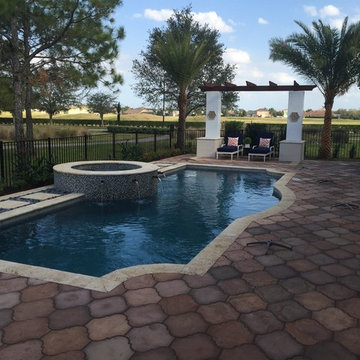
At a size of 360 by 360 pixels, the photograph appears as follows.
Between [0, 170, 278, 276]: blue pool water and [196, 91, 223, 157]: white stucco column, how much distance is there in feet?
24.1

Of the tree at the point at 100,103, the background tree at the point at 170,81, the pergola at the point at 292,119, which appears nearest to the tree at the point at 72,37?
the pergola at the point at 292,119

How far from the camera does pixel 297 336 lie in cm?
341

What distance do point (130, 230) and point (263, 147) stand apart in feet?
37.5

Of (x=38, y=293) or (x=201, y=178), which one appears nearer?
(x=38, y=293)

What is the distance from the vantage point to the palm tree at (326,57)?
17891mm

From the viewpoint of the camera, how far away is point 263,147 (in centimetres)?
1753

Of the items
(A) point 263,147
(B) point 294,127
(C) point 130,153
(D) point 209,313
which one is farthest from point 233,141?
(D) point 209,313

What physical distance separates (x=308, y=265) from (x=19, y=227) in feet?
17.2

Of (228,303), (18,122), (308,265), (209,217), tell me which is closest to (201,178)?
(209,217)

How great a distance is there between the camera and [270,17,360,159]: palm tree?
58.7 ft

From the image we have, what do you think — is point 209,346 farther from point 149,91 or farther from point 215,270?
point 149,91

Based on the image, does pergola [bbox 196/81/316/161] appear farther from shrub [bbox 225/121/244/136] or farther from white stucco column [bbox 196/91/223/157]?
shrub [bbox 225/121/244/136]

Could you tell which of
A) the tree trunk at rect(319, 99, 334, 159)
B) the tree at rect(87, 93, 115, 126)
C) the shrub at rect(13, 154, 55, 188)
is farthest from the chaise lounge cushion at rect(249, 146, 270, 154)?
the tree at rect(87, 93, 115, 126)

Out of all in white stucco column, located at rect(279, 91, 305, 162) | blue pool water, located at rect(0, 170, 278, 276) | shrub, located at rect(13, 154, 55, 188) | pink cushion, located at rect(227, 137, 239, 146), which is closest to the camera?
blue pool water, located at rect(0, 170, 278, 276)
